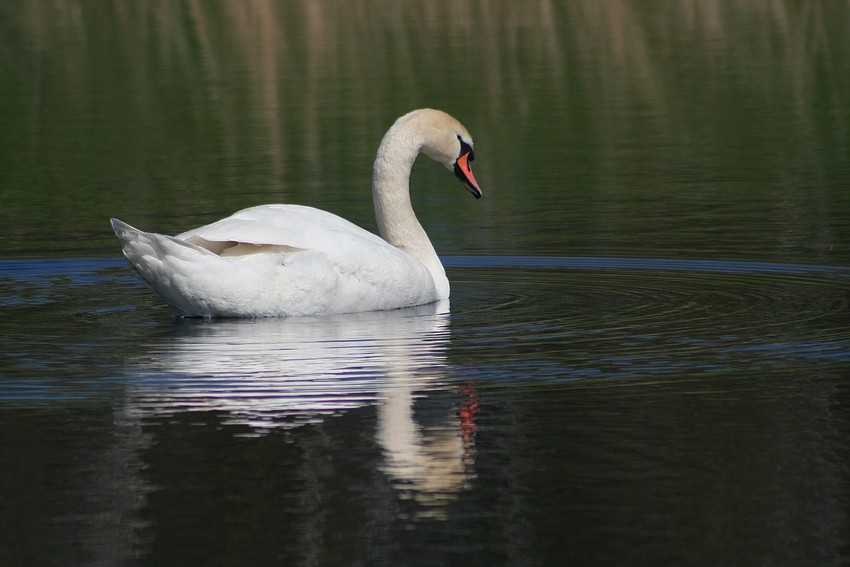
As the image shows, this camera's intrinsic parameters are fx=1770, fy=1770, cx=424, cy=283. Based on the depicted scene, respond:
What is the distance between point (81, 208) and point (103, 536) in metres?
10.2

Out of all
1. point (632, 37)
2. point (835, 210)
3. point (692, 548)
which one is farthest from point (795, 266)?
point (632, 37)

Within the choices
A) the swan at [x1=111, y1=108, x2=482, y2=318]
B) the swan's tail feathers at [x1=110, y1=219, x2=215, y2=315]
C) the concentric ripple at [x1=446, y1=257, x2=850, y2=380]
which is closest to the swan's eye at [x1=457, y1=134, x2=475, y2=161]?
the concentric ripple at [x1=446, y1=257, x2=850, y2=380]

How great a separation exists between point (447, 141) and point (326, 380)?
152 inches

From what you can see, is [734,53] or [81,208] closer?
[81,208]

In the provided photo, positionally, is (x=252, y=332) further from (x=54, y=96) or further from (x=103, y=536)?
(x=54, y=96)

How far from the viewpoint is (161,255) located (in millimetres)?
9352

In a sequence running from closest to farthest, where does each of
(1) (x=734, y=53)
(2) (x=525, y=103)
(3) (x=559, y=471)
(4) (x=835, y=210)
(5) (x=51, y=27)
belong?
(3) (x=559, y=471)
(4) (x=835, y=210)
(2) (x=525, y=103)
(1) (x=734, y=53)
(5) (x=51, y=27)

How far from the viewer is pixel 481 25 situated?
3634 cm

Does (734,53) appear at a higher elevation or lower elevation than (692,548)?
higher

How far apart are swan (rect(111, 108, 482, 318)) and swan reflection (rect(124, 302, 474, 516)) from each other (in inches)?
4.1

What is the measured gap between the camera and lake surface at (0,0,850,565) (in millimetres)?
5617

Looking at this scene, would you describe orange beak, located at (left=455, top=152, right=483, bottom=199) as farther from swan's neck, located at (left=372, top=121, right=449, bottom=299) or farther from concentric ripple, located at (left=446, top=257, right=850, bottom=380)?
concentric ripple, located at (left=446, top=257, right=850, bottom=380)

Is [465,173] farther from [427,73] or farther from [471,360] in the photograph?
[427,73]

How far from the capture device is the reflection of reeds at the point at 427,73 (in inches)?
808
